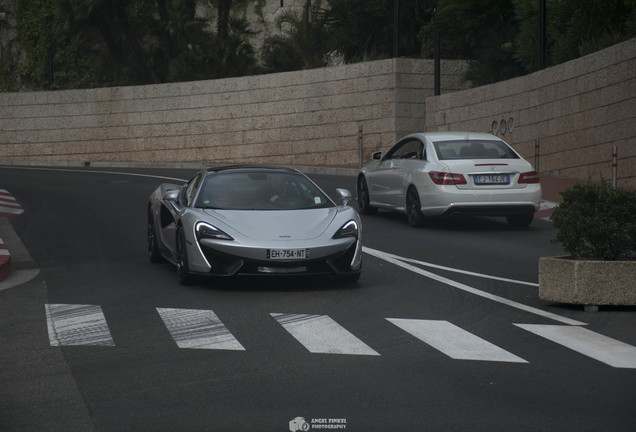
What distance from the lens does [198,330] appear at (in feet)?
28.6

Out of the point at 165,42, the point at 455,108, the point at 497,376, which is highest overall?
the point at 165,42

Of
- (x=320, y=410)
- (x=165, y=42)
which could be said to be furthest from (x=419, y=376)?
(x=165, y=42)

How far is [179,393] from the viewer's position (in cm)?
653

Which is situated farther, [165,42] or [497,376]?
[165,42]

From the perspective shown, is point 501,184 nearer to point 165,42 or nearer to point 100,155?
point 100,155

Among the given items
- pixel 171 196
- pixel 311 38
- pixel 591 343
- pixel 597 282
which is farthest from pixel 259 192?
pixel 311 38

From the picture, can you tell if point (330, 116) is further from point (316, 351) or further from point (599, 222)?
point (316, 351)

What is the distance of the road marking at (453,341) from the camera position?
7672mm

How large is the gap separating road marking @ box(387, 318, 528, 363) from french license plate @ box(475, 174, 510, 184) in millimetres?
7697

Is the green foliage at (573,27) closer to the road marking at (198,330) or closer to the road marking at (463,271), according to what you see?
the road marking at (463,271)

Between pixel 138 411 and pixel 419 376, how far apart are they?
188 cm

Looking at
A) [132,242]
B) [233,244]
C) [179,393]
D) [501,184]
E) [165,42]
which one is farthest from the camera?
[165,42]

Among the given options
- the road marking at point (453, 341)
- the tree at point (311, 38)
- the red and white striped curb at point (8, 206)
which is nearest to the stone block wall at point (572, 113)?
the tree at point (311, 38)

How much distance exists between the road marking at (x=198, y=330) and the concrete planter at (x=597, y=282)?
3141 millimetres
